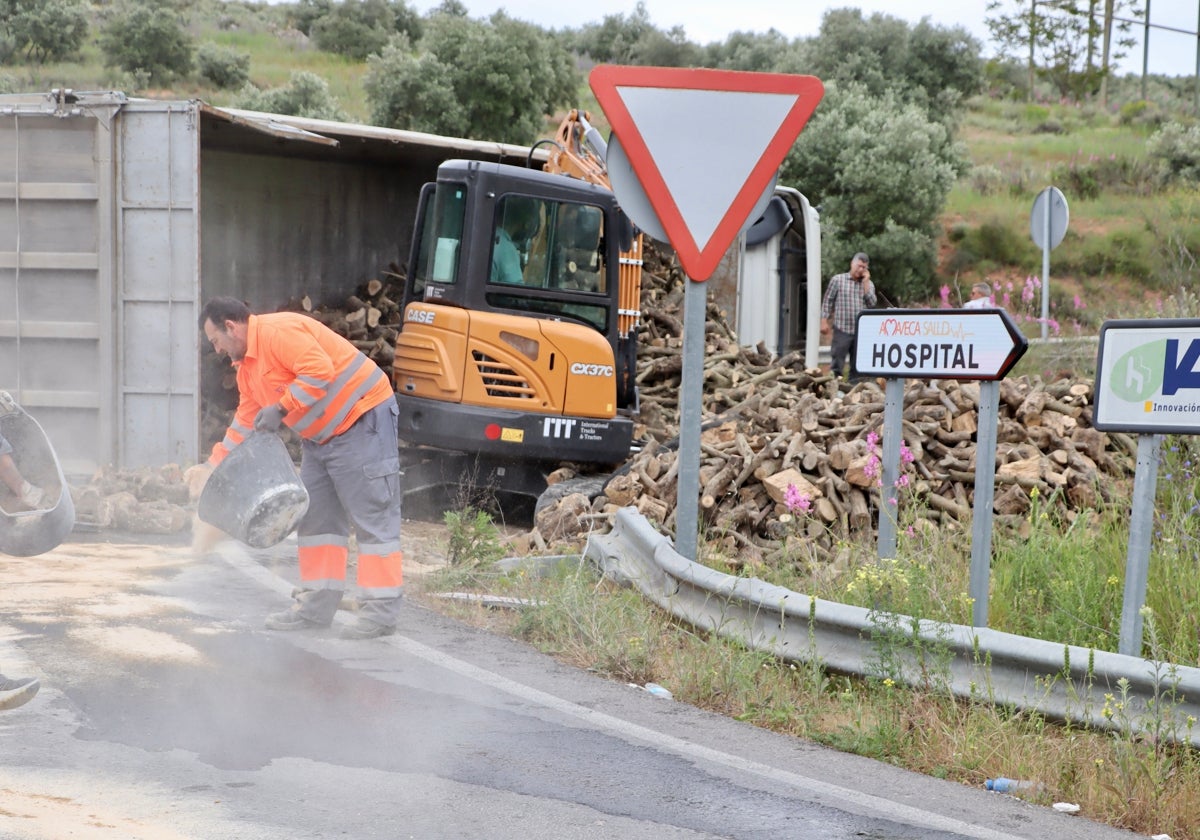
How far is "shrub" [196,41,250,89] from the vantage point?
44312 millimetres

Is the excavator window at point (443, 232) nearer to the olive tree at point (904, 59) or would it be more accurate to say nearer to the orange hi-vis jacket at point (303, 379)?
the orange hi-vis jacket at point (303, 379)

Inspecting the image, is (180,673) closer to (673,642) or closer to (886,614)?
(673,642)

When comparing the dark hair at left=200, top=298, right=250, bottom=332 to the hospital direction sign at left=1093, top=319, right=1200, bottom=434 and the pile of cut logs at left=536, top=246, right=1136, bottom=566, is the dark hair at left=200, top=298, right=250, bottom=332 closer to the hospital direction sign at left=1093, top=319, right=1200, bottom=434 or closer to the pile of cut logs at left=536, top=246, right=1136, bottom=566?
the pile of cut logs at left=536, top=246, right=1136, bottom=566

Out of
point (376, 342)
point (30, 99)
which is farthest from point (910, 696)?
point (376, 342)

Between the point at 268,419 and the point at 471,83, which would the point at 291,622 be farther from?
the point at 471,83

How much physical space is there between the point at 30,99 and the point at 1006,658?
873 centimetres

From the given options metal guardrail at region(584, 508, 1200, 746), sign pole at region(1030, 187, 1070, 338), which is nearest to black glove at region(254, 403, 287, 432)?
metal guardrail at region(584, 508, 1200, 746)

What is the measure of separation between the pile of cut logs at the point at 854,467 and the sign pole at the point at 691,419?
859 mm

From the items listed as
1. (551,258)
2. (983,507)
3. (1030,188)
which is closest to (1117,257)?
(1030,188)

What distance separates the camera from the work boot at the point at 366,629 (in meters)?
6.06

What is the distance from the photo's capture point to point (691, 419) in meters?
5.78

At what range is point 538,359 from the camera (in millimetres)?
10172

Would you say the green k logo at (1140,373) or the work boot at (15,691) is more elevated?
the green k logo at (1140,373)

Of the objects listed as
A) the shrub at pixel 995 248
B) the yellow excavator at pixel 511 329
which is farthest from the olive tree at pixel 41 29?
the yellow excavator at pixel 511 329
